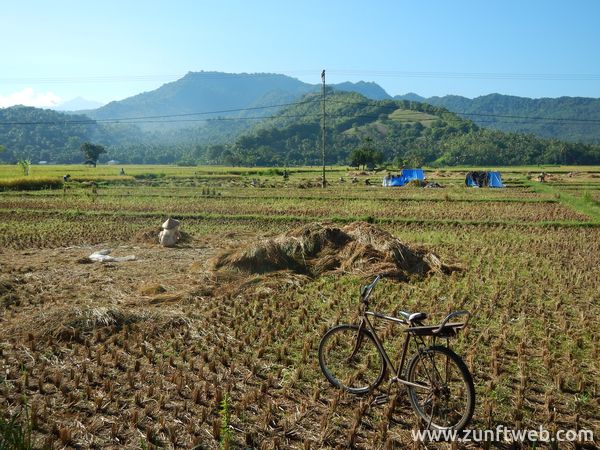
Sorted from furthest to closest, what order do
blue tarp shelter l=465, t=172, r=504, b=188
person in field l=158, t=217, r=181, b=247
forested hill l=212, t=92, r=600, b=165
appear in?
forested hill l=212, t=92, r=600, b=165 < blue tarp shelter l=465, t=172, r=504, b=188 < person in field l=158, t=217, r=181, b=247

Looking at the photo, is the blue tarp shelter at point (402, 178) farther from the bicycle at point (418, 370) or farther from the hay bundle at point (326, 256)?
the bicycle at point (418, 370)

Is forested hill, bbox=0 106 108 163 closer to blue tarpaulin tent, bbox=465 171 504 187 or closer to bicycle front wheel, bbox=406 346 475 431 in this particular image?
blue tarpaulin tent, bbox=465 171 504 187

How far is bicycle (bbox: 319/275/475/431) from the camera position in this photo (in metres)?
4.21

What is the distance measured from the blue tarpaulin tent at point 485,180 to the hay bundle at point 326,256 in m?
27.4

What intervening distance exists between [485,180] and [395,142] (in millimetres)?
84458

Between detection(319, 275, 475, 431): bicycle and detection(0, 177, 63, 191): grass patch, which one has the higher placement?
detection(0, 177, 63, 191): grass patch

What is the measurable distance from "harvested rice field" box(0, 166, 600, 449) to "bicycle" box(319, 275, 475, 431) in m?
0.20

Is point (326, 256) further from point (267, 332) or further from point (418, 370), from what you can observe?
point (418, 370)

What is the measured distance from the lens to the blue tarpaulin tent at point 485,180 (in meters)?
35.3

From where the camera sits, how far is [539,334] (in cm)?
668

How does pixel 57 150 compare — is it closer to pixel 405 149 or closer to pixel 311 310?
pixel 405 149

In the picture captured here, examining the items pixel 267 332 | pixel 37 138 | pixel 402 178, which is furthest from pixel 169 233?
pixel 37 138

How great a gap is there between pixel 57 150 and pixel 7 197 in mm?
120208

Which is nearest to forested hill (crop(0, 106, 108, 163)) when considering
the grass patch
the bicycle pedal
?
the grass patch
